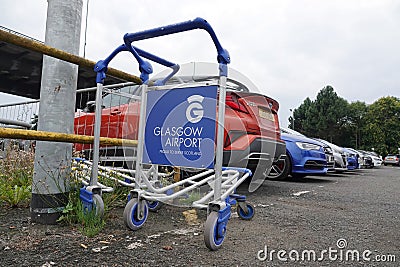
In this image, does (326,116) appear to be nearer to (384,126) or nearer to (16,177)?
(384,126)

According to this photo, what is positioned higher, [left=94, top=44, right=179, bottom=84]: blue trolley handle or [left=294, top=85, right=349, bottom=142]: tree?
[left=294, top=85, right=349, bottom=142]: tree

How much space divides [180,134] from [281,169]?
4.50 metres

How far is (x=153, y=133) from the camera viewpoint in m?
2.65

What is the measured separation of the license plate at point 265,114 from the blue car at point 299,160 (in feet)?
5.98

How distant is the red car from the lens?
3898 mm

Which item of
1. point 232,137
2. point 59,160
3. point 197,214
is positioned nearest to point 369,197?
point 232,137

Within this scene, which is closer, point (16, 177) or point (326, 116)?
point (16, 177)

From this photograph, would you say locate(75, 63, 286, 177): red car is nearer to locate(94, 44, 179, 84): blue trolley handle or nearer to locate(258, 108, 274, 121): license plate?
locate(258, 108, 274, 121): license plate

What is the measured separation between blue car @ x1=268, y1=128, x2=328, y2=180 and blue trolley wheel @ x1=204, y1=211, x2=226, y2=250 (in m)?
4.27

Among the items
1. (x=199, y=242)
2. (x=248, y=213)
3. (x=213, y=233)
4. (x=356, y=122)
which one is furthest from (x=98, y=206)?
(x=356, y=122)

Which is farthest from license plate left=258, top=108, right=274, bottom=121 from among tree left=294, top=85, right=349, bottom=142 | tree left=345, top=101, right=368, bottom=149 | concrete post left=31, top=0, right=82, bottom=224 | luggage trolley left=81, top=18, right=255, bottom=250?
tree left=345, top=101, right=368, bottom=149

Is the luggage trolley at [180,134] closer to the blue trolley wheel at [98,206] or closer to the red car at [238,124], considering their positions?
the blue trolley wheel at [98,206]

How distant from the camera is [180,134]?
8.09ft

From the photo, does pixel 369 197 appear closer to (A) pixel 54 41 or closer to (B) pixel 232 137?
(B) pixel 232 137
